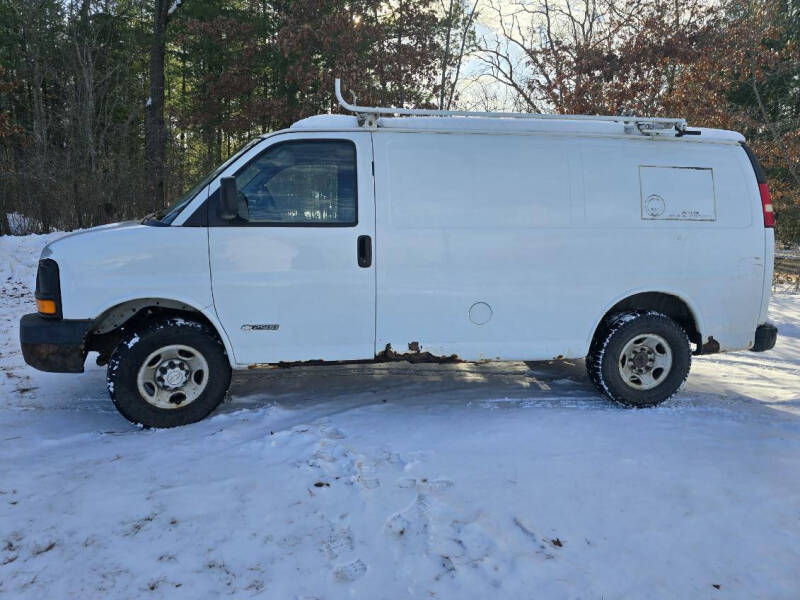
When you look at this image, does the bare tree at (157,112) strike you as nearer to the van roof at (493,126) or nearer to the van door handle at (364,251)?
the van roof at (493,126)

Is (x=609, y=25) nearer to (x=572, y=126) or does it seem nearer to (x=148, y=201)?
(x=572, y=126)

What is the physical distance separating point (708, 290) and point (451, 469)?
9.26 ft

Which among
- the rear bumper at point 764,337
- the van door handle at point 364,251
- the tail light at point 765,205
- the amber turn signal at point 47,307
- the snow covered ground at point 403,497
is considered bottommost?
the snow covered ground at point 403,497

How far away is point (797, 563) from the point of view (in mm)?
2691

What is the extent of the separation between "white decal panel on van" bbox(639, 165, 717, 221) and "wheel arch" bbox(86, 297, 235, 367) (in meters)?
3.54

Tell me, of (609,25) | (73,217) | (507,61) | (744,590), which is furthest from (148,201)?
(744,590)

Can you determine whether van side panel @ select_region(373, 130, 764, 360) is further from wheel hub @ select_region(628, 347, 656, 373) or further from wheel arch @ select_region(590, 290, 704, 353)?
wheel hub @ select_region(628, 347, 656, 373)

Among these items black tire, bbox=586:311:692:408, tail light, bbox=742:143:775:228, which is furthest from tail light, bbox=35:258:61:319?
tail light, bbox=742:143:775:228

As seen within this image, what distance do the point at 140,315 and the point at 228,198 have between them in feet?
3.92

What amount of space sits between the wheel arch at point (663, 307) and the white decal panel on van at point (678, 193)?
0.66 metres

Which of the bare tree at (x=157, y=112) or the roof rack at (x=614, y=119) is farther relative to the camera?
the bare tree at (x=157, y=112)

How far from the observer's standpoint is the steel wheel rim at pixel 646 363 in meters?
4.74

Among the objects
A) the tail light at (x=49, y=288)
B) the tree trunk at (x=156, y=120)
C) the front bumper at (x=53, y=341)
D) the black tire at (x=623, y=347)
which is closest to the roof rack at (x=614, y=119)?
the black tire at (x=623, y=347)

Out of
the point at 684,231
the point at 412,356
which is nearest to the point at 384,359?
the point at 412,356
